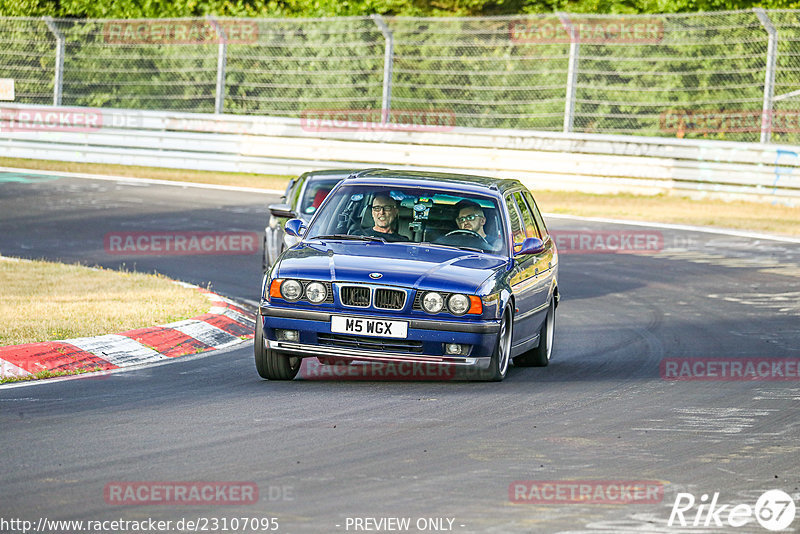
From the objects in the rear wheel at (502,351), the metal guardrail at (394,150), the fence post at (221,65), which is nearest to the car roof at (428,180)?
the rear wheel at (502,351)

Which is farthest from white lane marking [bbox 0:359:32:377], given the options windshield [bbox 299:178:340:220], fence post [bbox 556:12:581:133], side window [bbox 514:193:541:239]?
fence post [bbox 556:12:581:133]

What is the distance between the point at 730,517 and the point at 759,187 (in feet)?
64.2

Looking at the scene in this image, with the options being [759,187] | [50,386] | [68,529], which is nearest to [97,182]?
[759,187]

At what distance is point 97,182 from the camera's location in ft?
88.3

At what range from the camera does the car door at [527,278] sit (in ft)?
33.1

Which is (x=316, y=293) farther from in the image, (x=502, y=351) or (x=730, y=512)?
(x=730, y=512)

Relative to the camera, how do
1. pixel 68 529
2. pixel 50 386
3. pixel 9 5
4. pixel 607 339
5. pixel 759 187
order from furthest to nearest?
pixel 9 5
pixel 759 187
pixel 607 339
pixel 50 386
pixel 68 529

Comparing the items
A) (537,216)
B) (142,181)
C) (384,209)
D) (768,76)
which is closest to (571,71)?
(768,76)

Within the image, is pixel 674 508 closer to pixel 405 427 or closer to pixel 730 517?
pixel 730 517

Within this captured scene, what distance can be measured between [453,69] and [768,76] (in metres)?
6.82

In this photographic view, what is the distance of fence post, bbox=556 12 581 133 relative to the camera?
2641 centimetres

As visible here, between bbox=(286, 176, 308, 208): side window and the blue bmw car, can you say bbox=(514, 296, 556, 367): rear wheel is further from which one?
bbox=(286, 176, 308, 208): side window

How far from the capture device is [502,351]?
966 centimetres

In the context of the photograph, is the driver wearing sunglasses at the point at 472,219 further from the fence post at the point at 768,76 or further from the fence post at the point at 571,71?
the fence post at the point at 571,71
